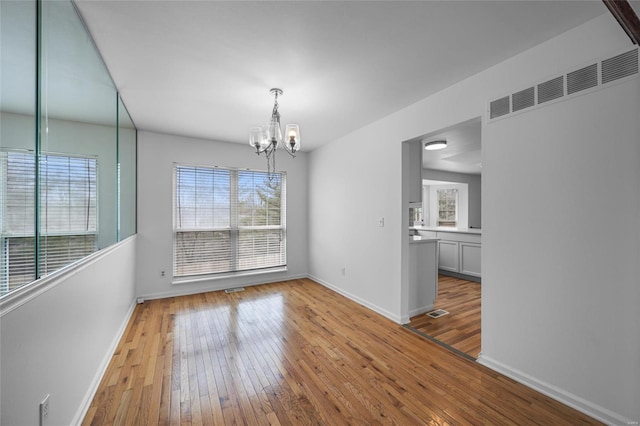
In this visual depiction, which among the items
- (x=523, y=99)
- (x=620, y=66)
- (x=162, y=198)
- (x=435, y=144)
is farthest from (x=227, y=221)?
(x=620, y=66)

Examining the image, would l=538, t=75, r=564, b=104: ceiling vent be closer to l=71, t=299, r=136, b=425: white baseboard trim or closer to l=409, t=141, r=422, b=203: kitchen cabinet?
l=409, t=141, r=422, b=203: kitchen cabinet

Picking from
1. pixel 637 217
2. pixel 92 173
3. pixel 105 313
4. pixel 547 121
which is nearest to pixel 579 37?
pixel 547 121

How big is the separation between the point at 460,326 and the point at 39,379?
3.61m

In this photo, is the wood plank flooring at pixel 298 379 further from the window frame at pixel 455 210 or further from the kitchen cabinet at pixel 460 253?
the window frame at pixel 455 210

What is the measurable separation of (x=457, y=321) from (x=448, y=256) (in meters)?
2.63

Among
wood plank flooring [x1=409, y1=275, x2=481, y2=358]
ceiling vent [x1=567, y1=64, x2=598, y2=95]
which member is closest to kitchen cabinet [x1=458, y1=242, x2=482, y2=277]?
wood plank flooring [x1=409, y1=275, x2=481, y2=358]

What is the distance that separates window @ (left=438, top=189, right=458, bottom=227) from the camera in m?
8.10

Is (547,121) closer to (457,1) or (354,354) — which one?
(457,1)

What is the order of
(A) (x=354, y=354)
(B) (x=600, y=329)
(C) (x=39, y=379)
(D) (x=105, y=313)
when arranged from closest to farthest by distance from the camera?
(C) (x=39, y=379) → (B) (x=600, y=329) → (D) (x=105, y=313) → (A) (x=354, y=354)

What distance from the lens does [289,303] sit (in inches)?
156

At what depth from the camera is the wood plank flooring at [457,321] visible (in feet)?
9.14

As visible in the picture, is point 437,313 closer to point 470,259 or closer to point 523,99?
point 470,259

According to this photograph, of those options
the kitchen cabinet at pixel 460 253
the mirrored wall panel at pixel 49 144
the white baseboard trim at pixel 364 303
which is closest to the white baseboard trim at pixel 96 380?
the mirrored wall panel at pixel 49 144

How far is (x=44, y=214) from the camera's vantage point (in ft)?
4.17
